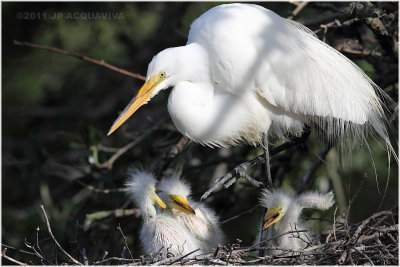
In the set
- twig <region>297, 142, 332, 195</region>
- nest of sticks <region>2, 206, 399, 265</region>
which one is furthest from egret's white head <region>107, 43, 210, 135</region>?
twig <region>297, 142, 332, 195</region>

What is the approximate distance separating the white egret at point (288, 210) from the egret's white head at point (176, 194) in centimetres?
35

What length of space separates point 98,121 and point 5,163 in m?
0.79

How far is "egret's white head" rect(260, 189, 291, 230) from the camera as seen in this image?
256 centimetres

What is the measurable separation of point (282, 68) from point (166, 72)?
1.63 feet

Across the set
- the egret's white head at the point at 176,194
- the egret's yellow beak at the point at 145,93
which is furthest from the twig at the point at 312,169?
the egret's yellow beak at the point at 145,93

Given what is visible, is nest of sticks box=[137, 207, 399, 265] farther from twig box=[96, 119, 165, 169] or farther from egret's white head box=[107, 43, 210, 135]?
twig box=[96, 119, 165, 169]

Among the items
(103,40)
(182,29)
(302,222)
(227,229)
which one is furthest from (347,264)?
(103,40)

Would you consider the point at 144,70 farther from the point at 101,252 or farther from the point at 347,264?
the point at 347,264

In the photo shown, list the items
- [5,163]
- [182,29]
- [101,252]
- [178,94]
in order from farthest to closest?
[5,163], [182,29], [101,252], [178,94]

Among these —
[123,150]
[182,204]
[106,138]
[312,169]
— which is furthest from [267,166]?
[106,138]

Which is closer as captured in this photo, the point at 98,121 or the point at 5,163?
the point at 5,163

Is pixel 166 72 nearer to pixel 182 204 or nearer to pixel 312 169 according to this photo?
pixel 182 204

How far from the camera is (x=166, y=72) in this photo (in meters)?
2.39

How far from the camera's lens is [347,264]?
2141 mm
